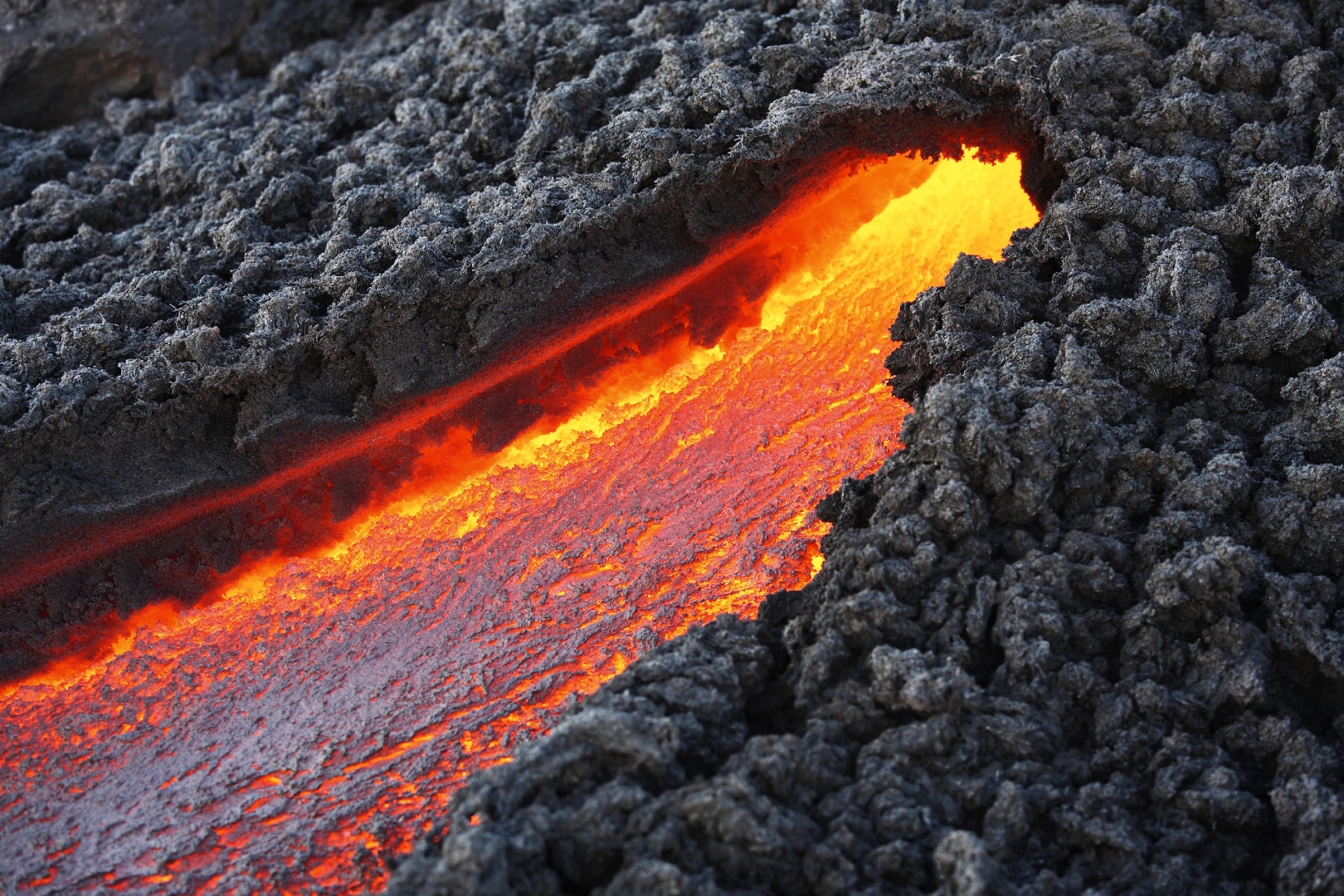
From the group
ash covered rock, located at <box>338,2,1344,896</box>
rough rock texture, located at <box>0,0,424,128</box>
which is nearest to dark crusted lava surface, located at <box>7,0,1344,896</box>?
ash covered rock, located at <box>338,2,1344,896</box>

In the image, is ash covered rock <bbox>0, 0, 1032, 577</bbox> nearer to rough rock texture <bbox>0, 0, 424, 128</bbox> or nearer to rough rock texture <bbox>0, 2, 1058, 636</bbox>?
rough rock texture <bbox>0, 2, 1058, 636</bbox>

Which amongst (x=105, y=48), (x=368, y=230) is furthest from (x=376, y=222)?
(x=105, y=48)

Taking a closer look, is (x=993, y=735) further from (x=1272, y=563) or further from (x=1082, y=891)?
(x=1272, y=563)

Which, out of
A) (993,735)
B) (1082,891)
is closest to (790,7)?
(993,735)

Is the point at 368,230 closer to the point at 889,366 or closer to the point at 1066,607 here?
the point at 889,366

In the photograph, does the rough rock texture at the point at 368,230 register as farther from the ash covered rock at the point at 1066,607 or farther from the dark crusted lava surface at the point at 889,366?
the ash covered rock at the point at 1066,607
